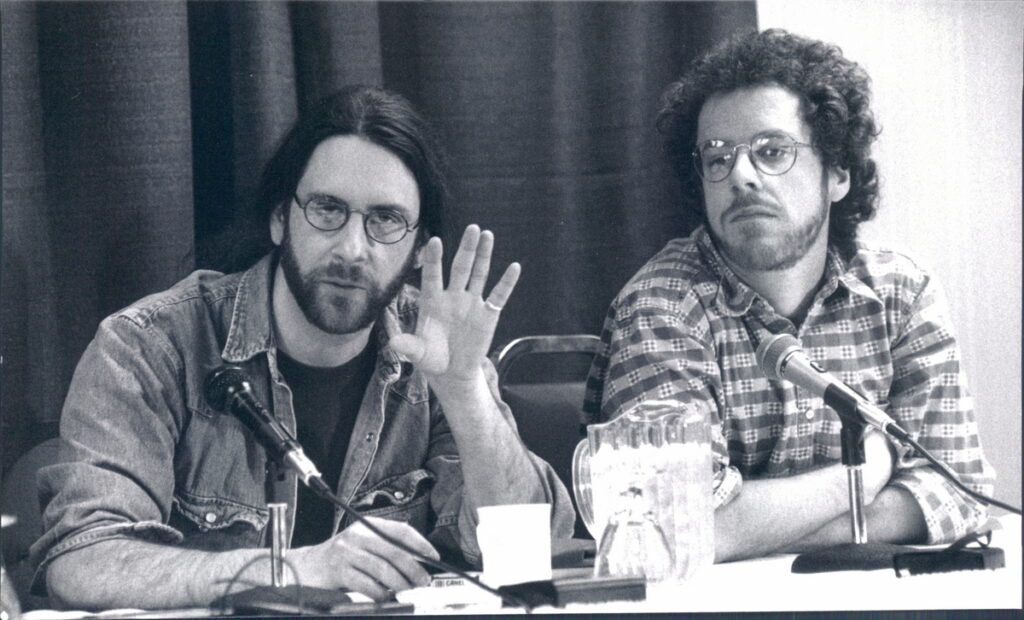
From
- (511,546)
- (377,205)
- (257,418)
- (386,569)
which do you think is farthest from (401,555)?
(377,205)

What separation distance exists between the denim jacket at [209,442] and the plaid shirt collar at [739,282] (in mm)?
363

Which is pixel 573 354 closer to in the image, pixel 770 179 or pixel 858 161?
pixel 770 179

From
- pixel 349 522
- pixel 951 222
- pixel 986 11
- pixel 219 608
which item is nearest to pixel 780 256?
pixel 951 222

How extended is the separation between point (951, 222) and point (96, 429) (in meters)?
1.26

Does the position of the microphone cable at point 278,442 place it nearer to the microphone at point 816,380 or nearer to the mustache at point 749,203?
the microphone at point 816,380

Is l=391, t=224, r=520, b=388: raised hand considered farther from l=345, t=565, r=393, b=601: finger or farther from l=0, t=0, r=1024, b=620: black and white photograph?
l=345, t=565, r=393, b=601: finger

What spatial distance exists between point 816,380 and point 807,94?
0.46 m

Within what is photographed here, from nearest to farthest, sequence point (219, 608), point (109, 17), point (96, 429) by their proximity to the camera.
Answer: point (219, 608) < point (96, 429) < point (109, 17)

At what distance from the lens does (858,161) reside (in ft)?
5.96

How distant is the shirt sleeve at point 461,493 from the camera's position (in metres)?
1.75

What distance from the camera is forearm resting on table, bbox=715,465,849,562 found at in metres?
1.70

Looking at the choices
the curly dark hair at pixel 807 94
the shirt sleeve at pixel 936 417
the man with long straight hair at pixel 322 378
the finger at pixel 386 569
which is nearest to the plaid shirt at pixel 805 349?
the shirt sleeve at pixel 936 417

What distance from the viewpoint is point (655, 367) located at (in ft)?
5.96

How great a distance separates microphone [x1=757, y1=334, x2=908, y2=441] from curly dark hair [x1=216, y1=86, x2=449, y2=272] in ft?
1.65
